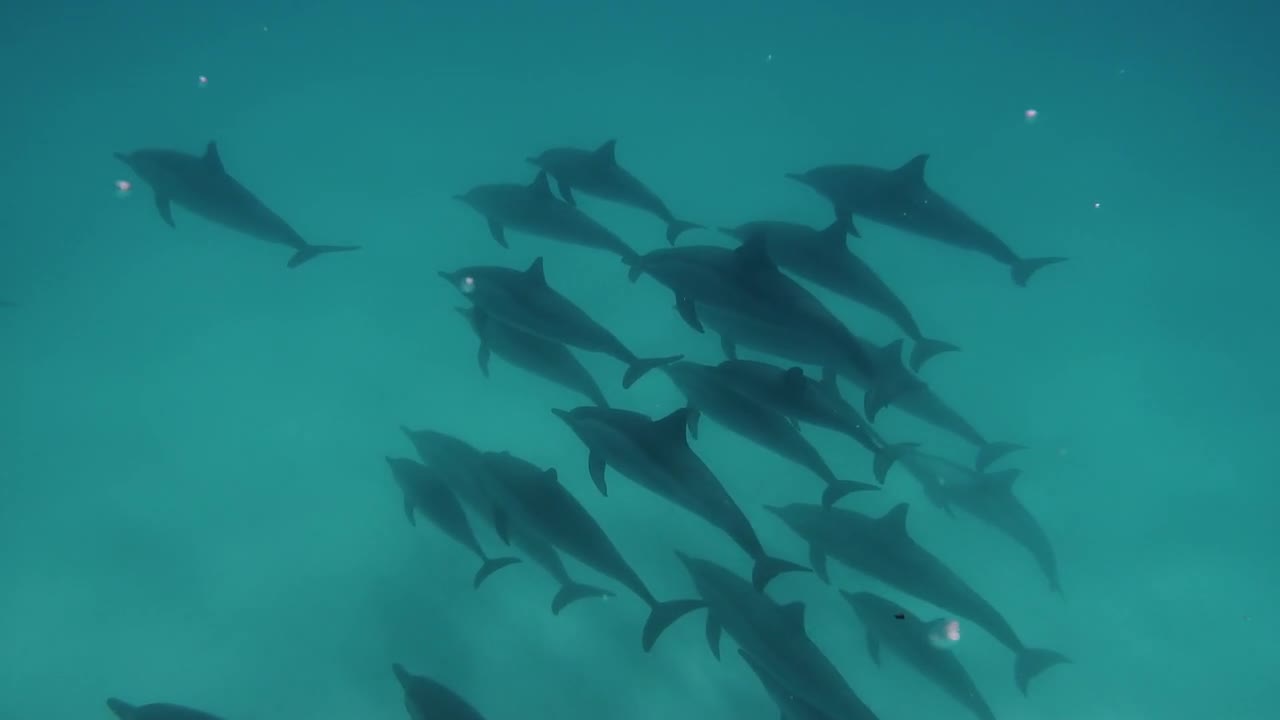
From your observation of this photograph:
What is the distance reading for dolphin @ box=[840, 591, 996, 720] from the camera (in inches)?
265

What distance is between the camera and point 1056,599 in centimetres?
1287

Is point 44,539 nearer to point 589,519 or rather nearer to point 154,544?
point 154,544

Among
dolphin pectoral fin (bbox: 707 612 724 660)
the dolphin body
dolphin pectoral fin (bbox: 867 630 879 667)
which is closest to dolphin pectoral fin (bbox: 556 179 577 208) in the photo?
the dolphin body

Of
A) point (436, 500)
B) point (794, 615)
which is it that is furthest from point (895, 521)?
point (436, 500)

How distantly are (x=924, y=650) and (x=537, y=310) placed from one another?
195 inches

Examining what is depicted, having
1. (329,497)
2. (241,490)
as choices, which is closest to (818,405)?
(329,497)

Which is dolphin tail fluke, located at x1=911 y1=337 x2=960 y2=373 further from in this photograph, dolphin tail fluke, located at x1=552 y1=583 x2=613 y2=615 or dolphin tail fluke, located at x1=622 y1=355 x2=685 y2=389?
dolphin tail fluke, located at x1=552 y1=583 x2=613 y2=615

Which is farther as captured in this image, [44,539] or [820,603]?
[44,539]

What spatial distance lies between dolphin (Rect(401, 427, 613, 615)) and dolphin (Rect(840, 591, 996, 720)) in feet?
8.96

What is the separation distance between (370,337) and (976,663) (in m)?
14.1

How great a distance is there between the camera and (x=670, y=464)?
4.96 m

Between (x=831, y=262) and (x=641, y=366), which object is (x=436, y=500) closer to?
(x=641, y=366)

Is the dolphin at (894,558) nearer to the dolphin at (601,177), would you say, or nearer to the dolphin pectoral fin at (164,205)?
the dolphin at (601,177)

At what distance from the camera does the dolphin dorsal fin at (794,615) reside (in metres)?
5.40
